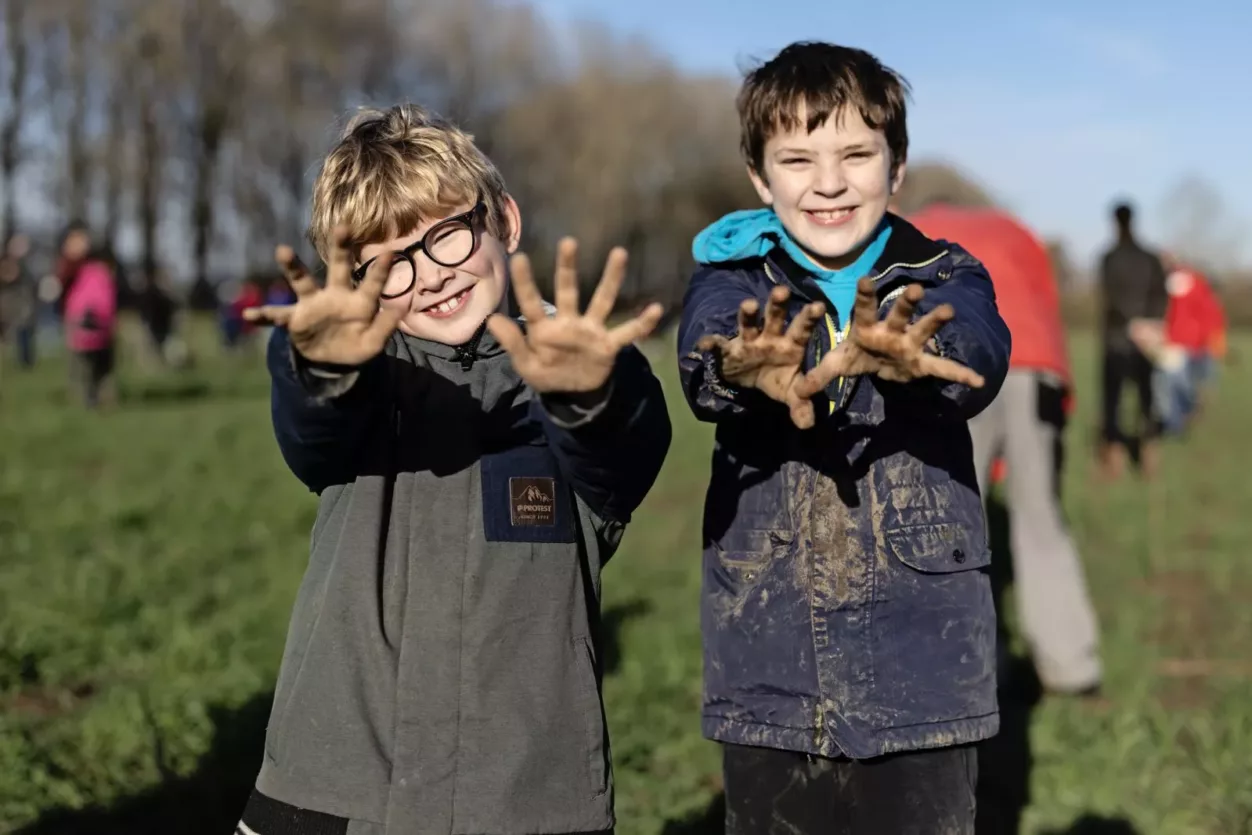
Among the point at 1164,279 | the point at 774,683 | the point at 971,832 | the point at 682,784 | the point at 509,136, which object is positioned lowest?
the point at 682,784

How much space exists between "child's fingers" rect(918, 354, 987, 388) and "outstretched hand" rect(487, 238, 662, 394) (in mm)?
472

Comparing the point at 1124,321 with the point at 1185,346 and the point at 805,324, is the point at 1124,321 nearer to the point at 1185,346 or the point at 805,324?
the point at 1185,346

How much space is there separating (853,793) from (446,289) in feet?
3.88

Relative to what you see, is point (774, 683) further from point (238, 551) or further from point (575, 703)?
point (238, 551)

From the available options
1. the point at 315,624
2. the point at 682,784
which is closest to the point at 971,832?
the point at 315,624

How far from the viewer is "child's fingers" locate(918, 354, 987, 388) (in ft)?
6.74

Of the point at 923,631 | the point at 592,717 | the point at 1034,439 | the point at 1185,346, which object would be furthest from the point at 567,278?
the point at 1185,346

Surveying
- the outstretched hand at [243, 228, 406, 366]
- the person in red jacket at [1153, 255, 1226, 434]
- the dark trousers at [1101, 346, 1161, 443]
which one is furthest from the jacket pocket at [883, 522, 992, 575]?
the person in red jacket at [1153, 255, 1226, 434]

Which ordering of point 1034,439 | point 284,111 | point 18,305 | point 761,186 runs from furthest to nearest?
point 284,111
point 18,305
point 1034,439
point 761,186

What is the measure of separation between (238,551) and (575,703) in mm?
5328

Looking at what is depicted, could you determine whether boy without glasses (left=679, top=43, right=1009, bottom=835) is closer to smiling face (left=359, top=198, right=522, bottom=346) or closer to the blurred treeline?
smiling face (left=359, top=198, right=522, bottom=346)

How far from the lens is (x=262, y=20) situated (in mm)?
46250

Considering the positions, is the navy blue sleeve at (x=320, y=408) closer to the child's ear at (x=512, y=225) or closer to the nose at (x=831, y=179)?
the child's ear at (x=512, y=225)

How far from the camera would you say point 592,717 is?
2.16 meters
